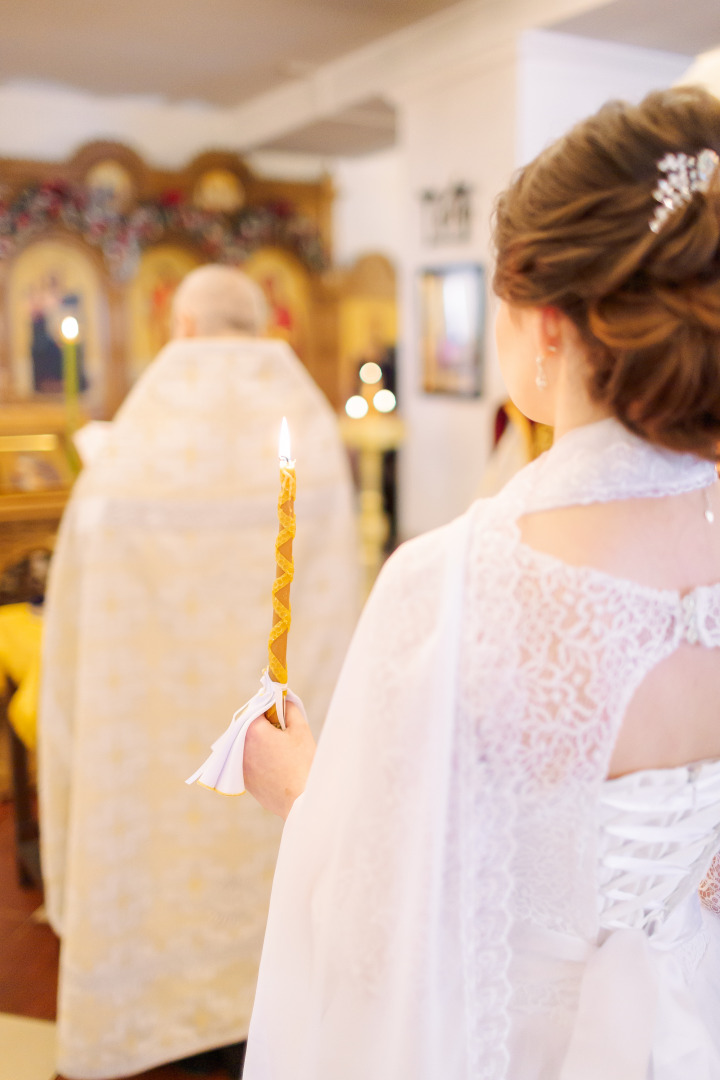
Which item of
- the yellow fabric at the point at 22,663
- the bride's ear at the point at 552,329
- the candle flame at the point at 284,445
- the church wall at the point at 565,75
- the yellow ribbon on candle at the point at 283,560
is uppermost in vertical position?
the church wall at the point at 565,75

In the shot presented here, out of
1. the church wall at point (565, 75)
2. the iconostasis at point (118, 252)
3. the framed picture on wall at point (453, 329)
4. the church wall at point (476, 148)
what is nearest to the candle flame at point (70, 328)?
the church wall at point (476, 148)

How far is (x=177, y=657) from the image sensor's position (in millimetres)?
2176

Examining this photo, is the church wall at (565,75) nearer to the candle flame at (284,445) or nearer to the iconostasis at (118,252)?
the iconostasis at (118,252)

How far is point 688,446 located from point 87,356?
6130 millimetres

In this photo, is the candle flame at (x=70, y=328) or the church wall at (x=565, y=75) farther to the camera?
the church wall at (x=565, y=75)

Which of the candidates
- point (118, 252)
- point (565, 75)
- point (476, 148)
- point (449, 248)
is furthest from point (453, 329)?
point (118, 252)

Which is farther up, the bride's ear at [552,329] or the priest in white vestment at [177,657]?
the bride's ear at [552,329]

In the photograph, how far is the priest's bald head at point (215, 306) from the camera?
2.22 m

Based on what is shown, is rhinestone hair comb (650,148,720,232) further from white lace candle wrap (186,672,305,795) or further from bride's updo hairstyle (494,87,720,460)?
white lace candle wrap (186,672,305,795)

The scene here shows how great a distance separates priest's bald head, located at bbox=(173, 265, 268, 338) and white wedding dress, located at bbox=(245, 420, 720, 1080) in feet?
4.72

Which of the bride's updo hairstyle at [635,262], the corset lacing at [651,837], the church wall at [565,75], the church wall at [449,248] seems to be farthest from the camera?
the church wall at [449,248]

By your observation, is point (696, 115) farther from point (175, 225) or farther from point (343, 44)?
point (175, 225)

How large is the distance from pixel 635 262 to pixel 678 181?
9 cm

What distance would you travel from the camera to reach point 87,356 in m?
6.50
